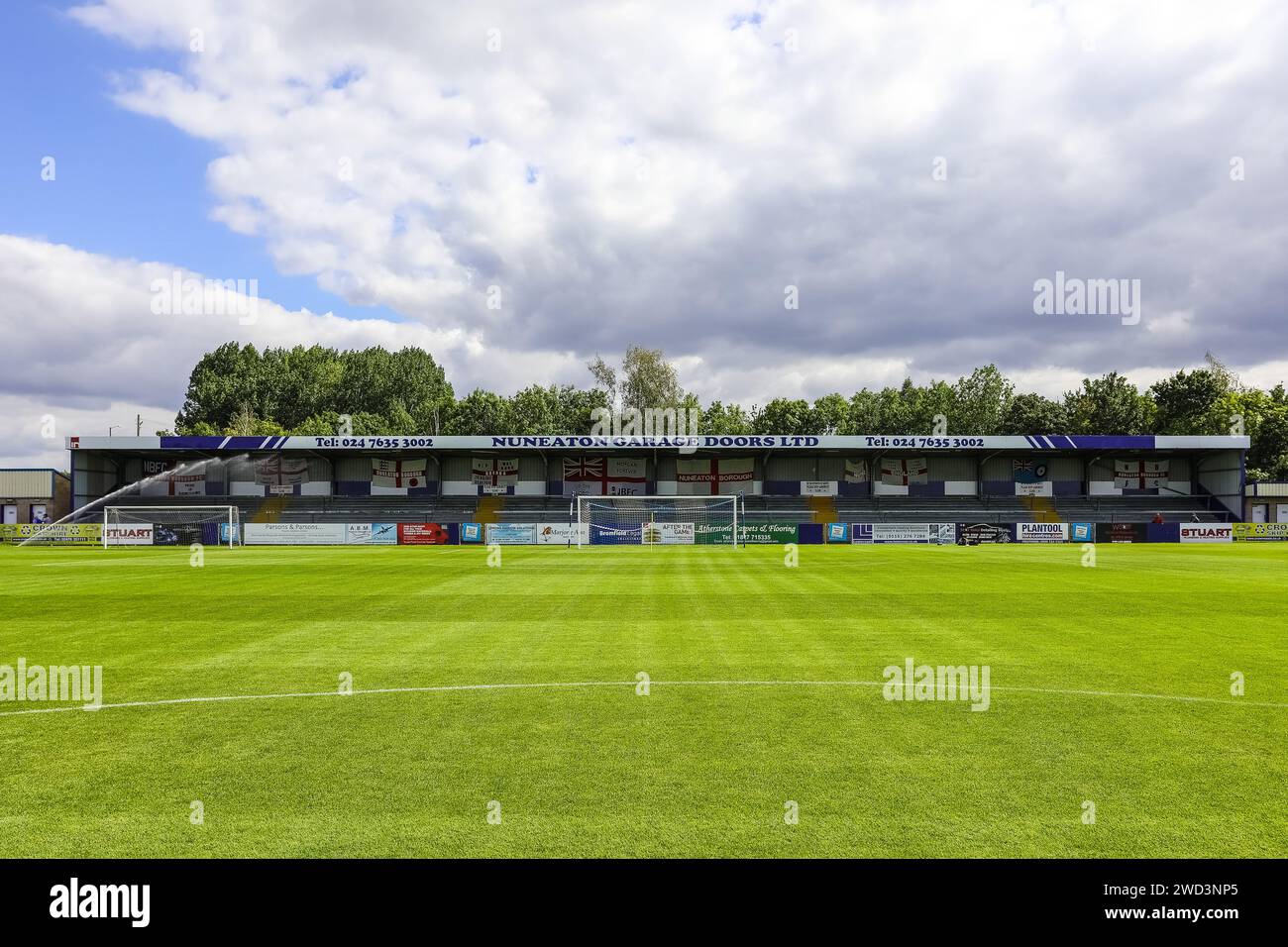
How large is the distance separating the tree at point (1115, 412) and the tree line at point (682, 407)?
0.41 ft

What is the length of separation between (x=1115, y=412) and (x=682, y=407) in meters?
54.4

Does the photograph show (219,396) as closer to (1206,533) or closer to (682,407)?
(682,407)

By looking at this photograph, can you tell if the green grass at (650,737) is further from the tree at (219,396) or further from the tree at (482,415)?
the tree at (219,396)

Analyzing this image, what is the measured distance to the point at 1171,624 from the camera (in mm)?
15133

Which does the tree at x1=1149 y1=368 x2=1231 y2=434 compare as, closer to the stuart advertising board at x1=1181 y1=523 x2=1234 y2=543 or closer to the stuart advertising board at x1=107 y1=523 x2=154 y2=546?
the stuart advertising board at x1=1181 y1=523 x2=1234 y2=543

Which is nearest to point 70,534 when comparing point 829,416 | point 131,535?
point 131,535

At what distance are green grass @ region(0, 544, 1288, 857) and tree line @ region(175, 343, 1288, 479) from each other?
7411 centimetres

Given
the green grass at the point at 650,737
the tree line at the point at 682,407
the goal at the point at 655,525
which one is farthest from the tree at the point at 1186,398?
the green grass at the point at 650,737

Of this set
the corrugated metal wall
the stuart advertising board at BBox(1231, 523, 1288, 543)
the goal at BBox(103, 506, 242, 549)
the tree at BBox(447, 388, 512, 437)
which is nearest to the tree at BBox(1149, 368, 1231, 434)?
the stuart advertising board at BBox(1231, 523, 1288, 543)

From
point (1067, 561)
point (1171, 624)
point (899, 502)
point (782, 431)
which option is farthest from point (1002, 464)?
point (1171, 624)

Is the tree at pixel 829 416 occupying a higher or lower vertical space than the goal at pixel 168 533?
higher

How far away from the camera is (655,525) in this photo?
53344 millimetres

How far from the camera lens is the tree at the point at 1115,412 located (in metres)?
94.9

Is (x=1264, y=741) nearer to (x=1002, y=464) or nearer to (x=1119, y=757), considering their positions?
(x=1119, y=757)
